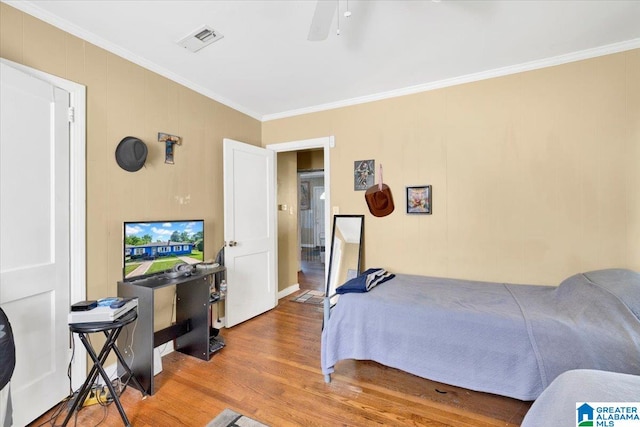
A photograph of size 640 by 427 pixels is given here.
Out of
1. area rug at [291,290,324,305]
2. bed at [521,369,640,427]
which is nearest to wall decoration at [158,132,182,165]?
area rug at [291,290,324,305]

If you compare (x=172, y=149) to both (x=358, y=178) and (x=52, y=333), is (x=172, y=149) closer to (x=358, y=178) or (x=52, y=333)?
(x=52, y=333)

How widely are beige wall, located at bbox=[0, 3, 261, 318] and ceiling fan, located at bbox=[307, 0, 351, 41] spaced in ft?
5.78

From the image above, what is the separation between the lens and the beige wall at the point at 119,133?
1904mm

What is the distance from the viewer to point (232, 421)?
1759 mm

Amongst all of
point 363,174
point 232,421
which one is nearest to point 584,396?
point 232,421

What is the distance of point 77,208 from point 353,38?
2430mm

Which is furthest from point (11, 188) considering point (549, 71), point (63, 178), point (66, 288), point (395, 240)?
point (549, 71)

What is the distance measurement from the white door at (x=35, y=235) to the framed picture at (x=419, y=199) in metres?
3.00

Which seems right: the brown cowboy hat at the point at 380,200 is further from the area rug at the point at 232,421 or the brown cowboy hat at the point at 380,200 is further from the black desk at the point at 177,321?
the area rug at the point at 232,421

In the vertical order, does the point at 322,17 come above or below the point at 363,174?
above

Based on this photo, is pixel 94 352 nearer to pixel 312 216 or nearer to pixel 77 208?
pixel 77 208

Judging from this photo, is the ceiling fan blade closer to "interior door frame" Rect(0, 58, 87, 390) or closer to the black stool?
"interior door frame" Rect(0, 58, 87, 390)
